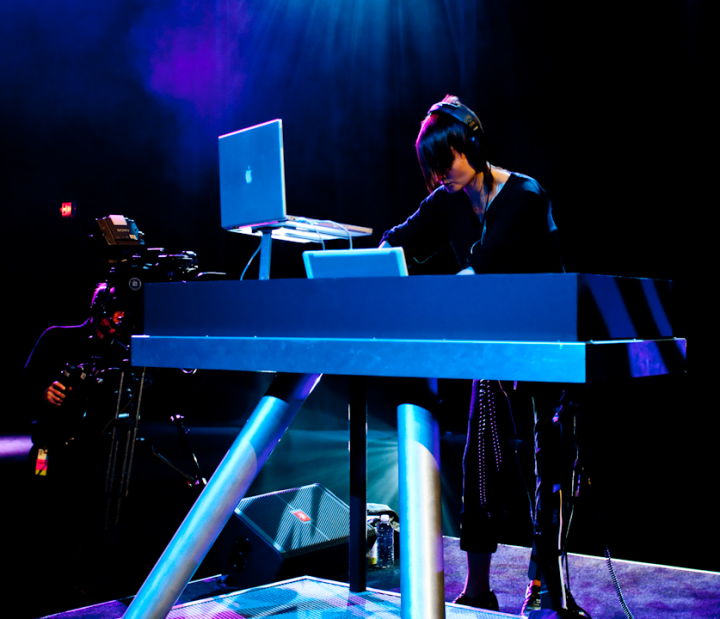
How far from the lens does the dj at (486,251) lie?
4.52ft

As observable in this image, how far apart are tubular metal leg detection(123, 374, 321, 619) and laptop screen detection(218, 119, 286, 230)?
39cm

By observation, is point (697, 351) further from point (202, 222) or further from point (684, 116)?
point (202, 222)

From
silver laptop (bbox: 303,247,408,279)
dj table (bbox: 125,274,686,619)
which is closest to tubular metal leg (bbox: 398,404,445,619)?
dj table (bbox: 125,274,686,619)

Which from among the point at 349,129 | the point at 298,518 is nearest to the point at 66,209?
the point at 349,129

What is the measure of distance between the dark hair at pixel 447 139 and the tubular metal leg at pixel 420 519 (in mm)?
652

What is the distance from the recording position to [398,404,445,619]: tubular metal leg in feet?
2.80

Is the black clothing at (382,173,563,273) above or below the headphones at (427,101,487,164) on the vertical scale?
below

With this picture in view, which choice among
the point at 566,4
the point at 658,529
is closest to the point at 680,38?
the point at 566,4

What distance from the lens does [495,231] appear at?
1.41 m

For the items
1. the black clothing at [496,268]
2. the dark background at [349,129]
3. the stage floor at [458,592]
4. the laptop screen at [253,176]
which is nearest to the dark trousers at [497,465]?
the black clothing at [496,268]

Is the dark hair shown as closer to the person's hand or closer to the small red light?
the person's hand

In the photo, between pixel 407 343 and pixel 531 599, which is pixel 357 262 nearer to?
pixel 407 343

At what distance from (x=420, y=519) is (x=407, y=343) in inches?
9.3

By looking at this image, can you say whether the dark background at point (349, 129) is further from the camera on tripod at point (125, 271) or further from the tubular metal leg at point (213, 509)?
the tubular metal leg at point (213, 509)
